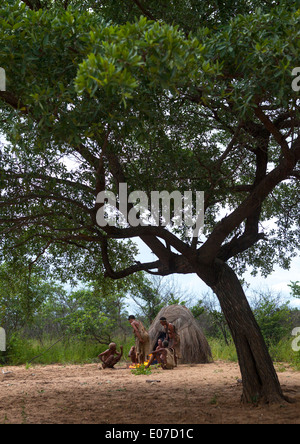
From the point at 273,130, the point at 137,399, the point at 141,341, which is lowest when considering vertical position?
the point at 137,399

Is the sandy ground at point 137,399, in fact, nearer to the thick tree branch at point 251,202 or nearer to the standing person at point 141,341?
the standing person at point 141,341

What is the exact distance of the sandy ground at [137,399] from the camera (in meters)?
7.02

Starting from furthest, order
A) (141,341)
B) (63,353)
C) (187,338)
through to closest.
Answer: (63,353), (187,338), (141,341)

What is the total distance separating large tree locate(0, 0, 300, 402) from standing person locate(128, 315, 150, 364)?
9.64 feet

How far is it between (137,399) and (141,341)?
18.4 ft

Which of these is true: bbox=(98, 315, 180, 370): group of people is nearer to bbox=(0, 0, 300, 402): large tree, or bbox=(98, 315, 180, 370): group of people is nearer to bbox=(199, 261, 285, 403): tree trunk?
bbox=(0, 0, 300, 402): large tree

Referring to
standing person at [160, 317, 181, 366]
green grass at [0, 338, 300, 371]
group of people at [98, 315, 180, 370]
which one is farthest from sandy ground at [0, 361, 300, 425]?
green grass at [0, 338, 300, 371]

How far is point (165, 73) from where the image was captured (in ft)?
15.1

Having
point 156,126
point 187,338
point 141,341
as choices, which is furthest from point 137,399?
point 187,338

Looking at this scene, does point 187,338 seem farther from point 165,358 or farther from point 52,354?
point 52,354

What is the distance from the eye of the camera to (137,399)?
866 cm

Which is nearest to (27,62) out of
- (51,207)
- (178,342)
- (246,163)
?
(51,207)

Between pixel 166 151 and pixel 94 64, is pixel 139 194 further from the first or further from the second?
pixel 94 64

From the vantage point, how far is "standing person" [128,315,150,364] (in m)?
14.2
